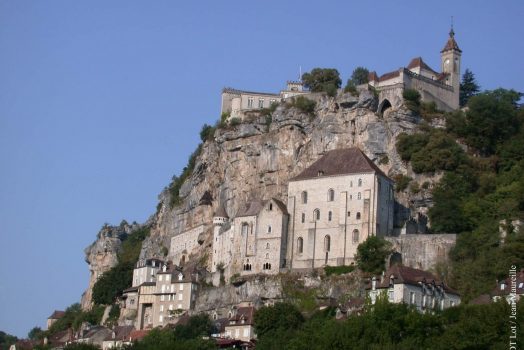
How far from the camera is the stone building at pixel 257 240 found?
320 ft

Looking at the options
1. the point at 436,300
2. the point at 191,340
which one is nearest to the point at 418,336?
the point at 436,300

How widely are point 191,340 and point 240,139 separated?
29.2 m

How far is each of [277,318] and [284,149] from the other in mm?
24847

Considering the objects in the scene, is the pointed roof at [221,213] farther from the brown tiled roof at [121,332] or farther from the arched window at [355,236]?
the arched window at [355,236]

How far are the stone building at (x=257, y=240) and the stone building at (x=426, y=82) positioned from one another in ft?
53.0

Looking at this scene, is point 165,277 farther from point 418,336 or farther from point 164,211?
point 418,336

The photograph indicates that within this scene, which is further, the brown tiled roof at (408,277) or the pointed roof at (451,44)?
the pointed roof at (451,44)

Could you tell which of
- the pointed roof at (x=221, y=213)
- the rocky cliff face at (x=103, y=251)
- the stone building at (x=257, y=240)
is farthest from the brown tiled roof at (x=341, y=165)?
the rocky cliff face at (x=103, y=251)

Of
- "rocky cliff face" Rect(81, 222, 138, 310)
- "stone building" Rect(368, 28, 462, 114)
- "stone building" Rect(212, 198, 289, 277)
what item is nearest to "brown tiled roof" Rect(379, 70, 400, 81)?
"stone building" Rect(368, 28, 462, 114)

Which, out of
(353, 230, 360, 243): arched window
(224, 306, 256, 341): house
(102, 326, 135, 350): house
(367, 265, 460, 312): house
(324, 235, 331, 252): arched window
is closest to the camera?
(367, 265, 460, 312): house

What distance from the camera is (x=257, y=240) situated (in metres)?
99.1

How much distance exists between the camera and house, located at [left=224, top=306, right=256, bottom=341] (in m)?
91.0

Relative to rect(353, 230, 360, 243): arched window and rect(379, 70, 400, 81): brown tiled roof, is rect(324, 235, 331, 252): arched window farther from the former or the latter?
rect(379, 70, 400, 81): brown tiled roof

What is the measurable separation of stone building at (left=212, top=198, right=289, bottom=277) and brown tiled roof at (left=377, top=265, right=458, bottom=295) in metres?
12.0
